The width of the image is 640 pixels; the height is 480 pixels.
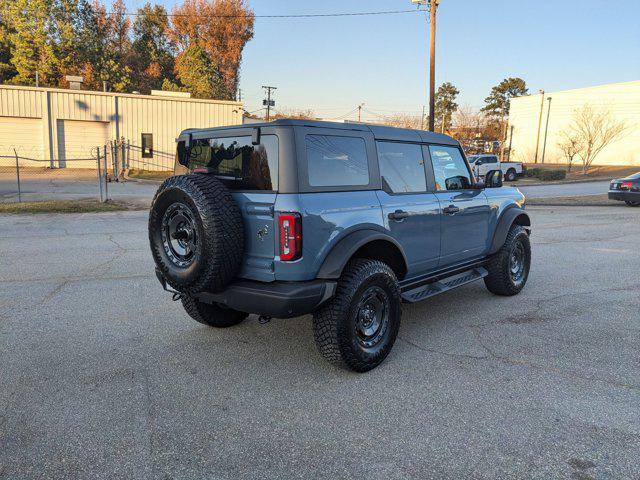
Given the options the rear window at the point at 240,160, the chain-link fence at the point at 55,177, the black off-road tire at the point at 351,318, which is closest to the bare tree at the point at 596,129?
the chain-link fence at the point at 55,177

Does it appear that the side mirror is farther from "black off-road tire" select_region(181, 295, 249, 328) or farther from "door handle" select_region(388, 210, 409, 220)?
"black off-road tire" select_region(181, 295, 249, 328)

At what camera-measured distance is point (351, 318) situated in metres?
3.64

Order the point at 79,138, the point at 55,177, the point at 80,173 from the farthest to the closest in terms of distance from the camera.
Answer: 1. the point at 79,138
2. the point at 80,173
3. the point at 55,177

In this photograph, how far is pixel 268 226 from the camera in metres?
3.49

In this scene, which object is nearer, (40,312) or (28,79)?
(40,312)

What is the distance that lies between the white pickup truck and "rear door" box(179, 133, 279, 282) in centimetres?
2598

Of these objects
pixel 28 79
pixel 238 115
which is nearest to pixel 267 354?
pixel 238 115

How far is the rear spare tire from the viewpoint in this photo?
3.43 meters

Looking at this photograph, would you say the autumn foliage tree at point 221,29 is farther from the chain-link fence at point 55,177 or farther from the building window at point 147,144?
the chain-link fence at point 55,177

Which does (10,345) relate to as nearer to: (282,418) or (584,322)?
(282,418)

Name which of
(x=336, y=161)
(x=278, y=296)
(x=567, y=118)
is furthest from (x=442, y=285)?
(x=567, y=118)

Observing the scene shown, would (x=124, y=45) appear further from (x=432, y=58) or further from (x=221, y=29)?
(x=432, y=58)

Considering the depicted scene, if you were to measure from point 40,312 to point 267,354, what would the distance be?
2.68m

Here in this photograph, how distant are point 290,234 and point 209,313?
164cm
